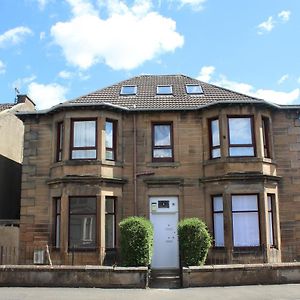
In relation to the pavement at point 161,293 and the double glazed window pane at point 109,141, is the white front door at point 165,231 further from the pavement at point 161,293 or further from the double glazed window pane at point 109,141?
the pavement at point 161,293

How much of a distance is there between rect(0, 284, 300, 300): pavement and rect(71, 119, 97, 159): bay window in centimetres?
594

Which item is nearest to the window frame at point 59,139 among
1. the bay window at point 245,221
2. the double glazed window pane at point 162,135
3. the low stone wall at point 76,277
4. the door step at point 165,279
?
the double glazed window pane at point 162,135

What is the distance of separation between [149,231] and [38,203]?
207 inches

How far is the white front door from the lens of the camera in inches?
667

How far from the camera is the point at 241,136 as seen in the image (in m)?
17.4

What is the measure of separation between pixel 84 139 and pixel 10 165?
535 cm

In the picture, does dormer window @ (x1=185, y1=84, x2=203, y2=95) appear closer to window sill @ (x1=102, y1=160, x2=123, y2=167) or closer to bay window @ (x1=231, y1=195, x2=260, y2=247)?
window sill @ (x1=102, y1=160, x2=123, y2=167)

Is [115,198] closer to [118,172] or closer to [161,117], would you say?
[118,172]

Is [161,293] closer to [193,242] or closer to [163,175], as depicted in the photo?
[193,242]

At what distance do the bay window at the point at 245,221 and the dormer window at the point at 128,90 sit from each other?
250 inches

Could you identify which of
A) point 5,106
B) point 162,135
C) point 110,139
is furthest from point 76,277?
point 5,106

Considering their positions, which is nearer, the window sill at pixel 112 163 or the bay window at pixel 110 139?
the window sill at pixel 112 163

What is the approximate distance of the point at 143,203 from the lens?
17.4 meters

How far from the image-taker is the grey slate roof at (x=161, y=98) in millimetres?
17969
